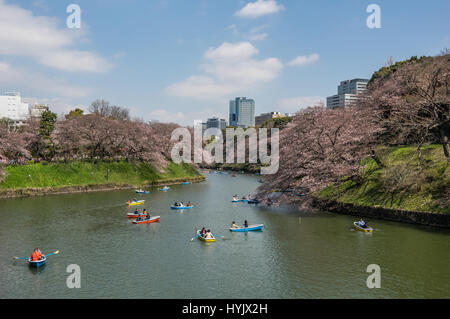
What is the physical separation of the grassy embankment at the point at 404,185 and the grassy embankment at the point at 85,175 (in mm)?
42286

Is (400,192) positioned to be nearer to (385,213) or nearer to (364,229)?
(385,213)

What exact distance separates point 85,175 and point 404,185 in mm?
55741

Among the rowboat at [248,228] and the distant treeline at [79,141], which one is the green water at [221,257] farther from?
the distant treeline at [79,141]

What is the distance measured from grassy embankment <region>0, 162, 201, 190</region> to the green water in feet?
53.7

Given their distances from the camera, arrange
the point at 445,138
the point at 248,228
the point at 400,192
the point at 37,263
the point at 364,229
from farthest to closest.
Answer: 1. the point at 400,192
2. the point at 445,138
3. the point at 248,228
4. the point at 364,229
5. the point at 37,263

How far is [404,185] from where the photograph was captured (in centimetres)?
3728

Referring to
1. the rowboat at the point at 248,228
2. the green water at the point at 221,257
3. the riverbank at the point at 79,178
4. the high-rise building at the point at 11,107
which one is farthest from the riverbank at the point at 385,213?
the high-rise building at the point at 11,107

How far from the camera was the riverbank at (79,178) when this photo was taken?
→ 5625 centimetres

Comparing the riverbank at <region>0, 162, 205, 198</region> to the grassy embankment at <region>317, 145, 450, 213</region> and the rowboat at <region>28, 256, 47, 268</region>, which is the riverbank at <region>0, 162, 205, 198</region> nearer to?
the rowboat at <region>28, 256, 47, 268</region>

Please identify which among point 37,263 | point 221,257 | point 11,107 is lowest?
point 221,257

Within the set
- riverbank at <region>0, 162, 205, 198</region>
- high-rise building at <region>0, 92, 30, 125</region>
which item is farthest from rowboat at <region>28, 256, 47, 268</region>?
high-rise building at <region>0, 92, 30, 125</region>

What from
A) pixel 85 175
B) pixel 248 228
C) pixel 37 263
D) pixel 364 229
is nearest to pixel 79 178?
pixel 85 175
